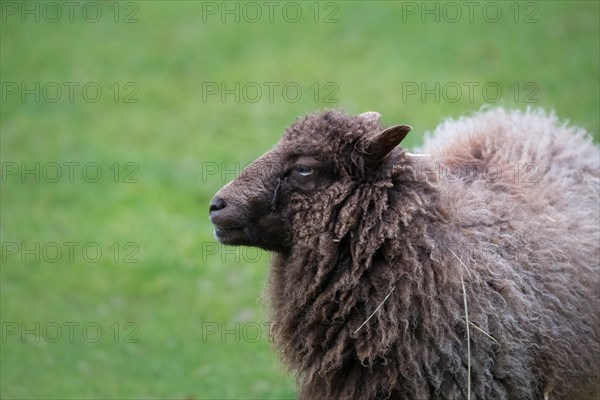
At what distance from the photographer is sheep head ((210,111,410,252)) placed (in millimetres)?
5934

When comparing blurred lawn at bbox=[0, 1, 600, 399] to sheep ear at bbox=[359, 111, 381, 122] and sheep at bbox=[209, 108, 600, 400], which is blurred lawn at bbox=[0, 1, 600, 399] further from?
sheep ear at bbox=[359, 111, 381, 122]

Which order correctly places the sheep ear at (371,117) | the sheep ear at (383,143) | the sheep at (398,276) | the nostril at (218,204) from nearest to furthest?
1. the sheep ear at (383,143)
2. the sheep at (398,276)
3. the nostril at (218,204)
4. the sheep ear at (371,117)

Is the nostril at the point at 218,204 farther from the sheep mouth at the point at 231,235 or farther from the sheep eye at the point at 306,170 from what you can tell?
the sheep eye at the point at 306,170

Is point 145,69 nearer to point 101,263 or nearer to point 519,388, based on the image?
point 101,263

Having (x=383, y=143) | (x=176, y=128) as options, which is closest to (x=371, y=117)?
(x=383, y=143)

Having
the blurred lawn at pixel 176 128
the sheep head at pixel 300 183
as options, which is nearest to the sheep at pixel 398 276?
the sheep head at pixel 300 183

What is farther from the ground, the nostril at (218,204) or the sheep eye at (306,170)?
the sheep eye at (306,170)

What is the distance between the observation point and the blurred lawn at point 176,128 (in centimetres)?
1066

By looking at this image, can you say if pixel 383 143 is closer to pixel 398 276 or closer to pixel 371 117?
pixel 371 117

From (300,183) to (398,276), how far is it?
95 centimetres

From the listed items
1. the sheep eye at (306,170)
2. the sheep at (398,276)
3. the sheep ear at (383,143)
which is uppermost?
the sheep ear at (383,143)

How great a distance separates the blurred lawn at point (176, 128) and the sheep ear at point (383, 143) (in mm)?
3943

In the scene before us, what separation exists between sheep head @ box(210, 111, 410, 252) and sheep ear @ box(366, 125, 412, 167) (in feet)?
0.03

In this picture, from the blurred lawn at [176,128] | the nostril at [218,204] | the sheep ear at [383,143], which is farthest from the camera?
the blurred lawn at [176,128]
